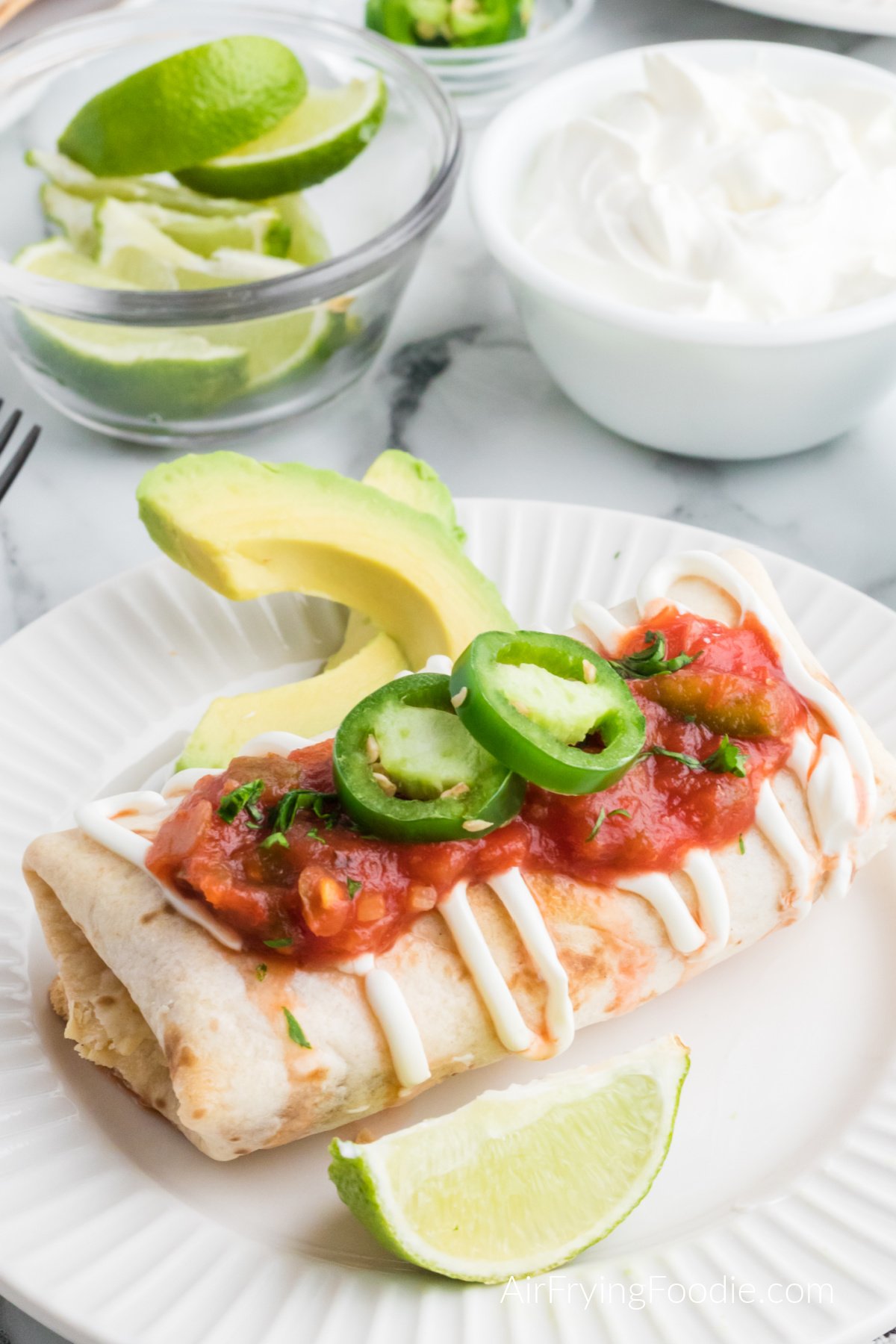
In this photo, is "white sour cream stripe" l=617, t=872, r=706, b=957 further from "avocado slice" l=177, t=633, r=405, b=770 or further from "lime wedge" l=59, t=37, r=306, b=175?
"lime wedge" l=59, t=37, r=306, b=175

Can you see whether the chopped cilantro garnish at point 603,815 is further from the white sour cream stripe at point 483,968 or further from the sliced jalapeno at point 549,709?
the white sour cream stripe at point 483,968

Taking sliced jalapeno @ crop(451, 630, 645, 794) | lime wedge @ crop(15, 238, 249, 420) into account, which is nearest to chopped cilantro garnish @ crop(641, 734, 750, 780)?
sliced jalapeno @ crop(451, 630, 645, 794)

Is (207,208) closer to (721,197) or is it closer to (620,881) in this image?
(721,197)

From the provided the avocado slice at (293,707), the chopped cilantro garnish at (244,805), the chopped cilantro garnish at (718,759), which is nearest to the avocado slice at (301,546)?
the avocado slice at (293,707)

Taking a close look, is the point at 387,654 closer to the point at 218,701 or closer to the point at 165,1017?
the point at 218,701

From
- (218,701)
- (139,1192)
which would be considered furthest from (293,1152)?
(218,701)

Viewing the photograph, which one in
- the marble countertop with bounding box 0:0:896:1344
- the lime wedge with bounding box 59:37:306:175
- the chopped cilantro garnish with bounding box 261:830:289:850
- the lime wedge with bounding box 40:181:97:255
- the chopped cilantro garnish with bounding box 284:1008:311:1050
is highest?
the lime wedge with bounding box 59:37:306:175
